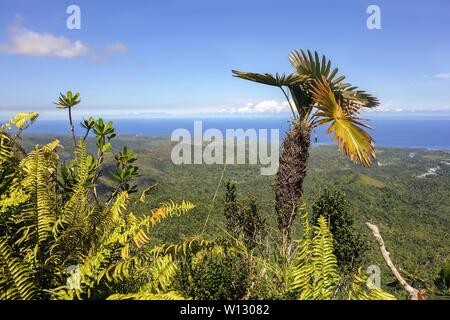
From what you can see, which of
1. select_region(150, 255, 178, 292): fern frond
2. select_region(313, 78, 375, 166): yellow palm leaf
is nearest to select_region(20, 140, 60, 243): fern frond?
select_region(150, 255, 178, 292): fern frond

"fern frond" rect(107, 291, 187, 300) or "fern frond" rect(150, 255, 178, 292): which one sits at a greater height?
"fern frond" rect(107, 291, 187, 300)

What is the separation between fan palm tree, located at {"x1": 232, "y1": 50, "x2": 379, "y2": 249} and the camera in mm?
3645

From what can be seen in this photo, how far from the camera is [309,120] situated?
4.39m

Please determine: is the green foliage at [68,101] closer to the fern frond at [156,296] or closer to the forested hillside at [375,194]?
the fern frond at [156,296]

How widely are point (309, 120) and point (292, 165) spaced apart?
0.65 meters

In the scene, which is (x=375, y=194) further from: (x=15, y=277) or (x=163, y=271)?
(x=15, y=277)

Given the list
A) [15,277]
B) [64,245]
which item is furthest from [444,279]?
[15,277]

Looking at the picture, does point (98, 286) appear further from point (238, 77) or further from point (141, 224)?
point (238, 77)

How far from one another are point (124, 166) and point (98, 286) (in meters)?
1.41

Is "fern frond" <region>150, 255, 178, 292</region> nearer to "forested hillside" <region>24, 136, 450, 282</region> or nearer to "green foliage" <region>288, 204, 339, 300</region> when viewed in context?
"green foliage" <region>288, 204, 339, 300</region>

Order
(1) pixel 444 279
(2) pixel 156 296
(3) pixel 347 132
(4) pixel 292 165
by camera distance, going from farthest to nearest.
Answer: (4) pixel 292 165 → (3) pixel 347 132 → (1) pixel 444 279 → (2) pixel 156 296
